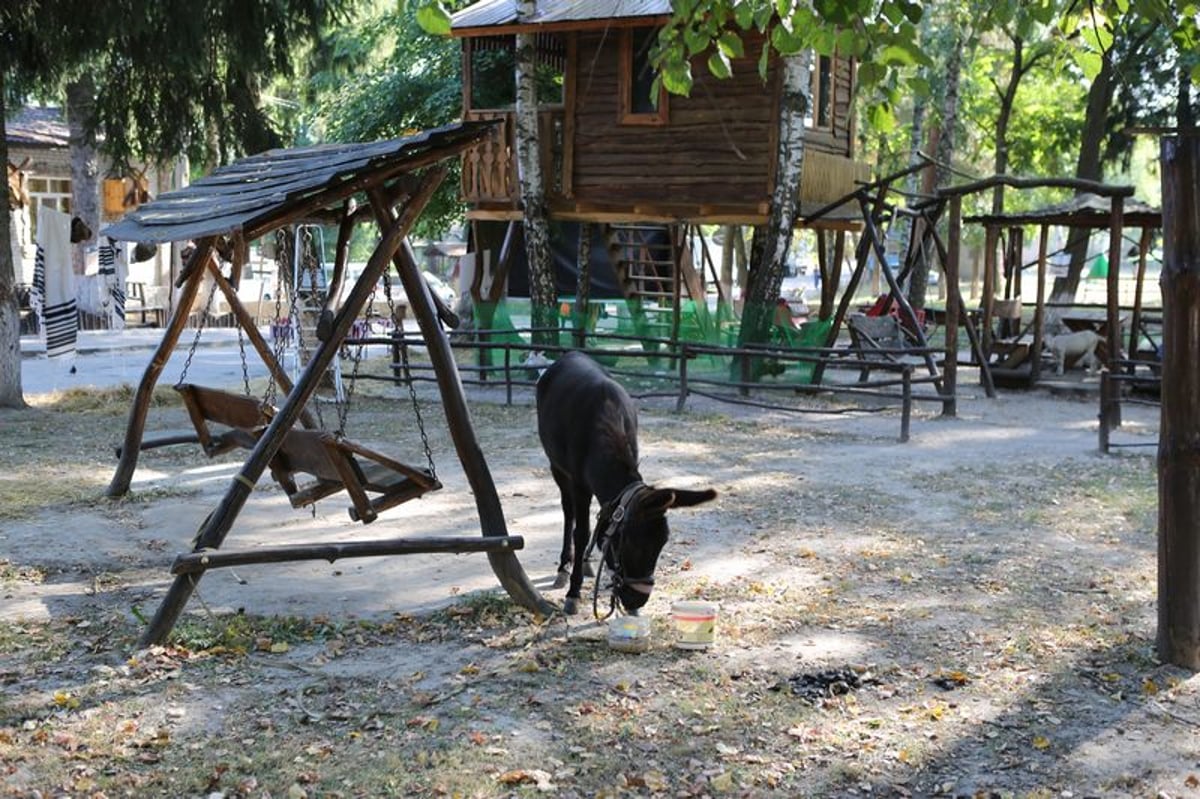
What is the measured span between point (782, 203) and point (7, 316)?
1038 cm

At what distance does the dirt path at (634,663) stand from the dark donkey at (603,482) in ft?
1.32

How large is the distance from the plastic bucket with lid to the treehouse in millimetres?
13950

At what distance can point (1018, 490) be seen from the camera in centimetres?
1112

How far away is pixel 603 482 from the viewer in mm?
6684

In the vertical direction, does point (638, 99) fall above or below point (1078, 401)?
above

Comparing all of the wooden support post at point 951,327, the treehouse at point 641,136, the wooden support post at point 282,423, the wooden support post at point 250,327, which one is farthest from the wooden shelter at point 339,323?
the treehouse at point 641,136

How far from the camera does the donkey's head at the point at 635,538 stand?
6199mm

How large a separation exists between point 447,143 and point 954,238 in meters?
11.4

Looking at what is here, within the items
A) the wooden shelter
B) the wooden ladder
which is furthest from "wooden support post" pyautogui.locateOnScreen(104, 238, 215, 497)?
the wooden ladder

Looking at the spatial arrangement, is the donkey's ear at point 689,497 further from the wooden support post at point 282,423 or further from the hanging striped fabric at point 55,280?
the hanging striped fabric at point 55,280

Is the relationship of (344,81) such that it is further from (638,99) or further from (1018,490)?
(1018,490)

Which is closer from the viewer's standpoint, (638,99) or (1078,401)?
(1078,401)

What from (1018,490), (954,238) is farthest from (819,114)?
(1018,490)

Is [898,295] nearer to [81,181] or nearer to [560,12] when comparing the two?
[560,12]
